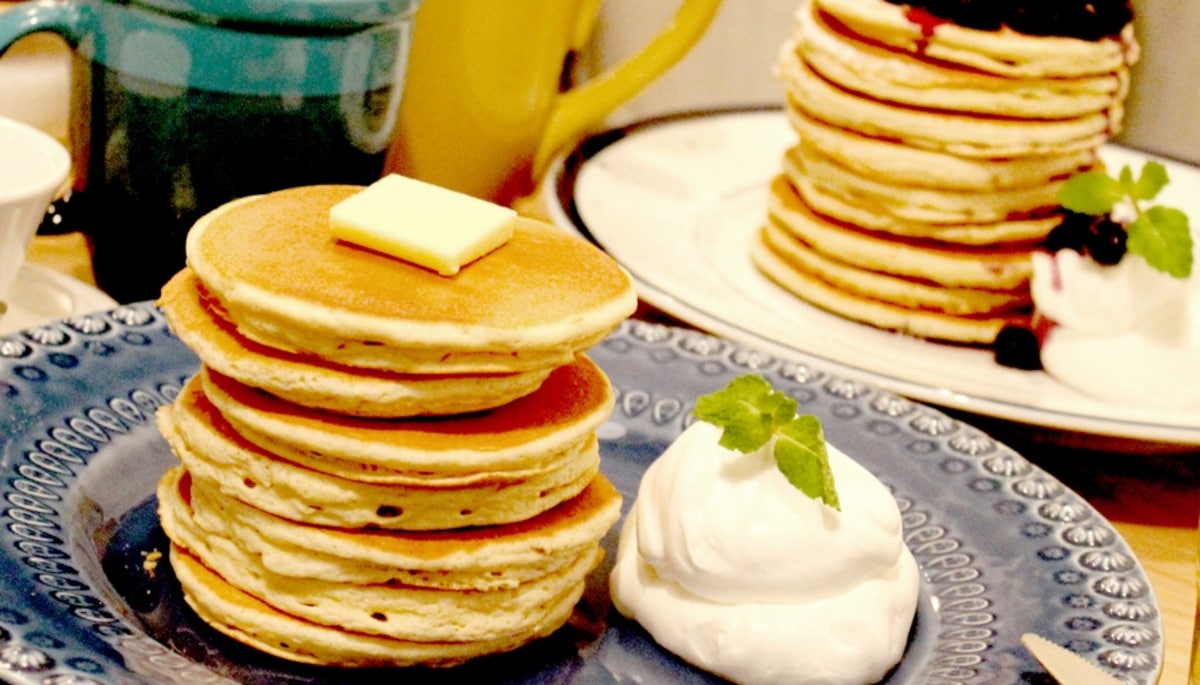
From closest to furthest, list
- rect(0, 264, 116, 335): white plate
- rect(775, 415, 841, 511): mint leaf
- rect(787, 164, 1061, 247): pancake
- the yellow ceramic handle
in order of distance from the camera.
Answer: rect(775, 415, 841, 511): mint leaf < rect(0, 264, 116, 335): white plate < rect(787, 164, 1061, 247): pancake < the yellow ceramic handle

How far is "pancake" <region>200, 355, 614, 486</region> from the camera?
80 cm

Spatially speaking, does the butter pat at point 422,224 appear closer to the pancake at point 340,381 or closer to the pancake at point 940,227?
the pancake at point 340,381

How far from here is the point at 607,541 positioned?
1.11m

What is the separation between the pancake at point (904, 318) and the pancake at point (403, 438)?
79cm

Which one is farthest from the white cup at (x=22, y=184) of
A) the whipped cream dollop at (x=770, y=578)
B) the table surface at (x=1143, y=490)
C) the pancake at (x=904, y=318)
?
the pancake at (x=904, y=318)

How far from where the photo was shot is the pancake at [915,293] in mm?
1577

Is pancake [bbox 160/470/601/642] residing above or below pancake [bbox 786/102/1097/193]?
below

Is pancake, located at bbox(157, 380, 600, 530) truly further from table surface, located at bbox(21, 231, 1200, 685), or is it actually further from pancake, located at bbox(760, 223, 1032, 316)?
pancake, located at bbox(760, 223, 1032, 316)

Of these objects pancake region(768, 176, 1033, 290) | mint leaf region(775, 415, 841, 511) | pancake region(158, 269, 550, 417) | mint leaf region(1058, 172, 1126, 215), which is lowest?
pancake region(768, 176, 1033, 290)

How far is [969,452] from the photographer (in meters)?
1.18

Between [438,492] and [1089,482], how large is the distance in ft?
2.83

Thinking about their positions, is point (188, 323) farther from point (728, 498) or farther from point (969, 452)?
point (969, 452)

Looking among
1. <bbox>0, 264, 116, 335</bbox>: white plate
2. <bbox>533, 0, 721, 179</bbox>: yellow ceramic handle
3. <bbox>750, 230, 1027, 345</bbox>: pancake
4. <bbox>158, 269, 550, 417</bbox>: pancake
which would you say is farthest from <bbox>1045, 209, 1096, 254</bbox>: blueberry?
<bbox>0, 264, 116, 335</bbox>: white plate

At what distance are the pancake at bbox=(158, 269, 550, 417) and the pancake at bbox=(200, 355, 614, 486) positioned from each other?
0.01 m
